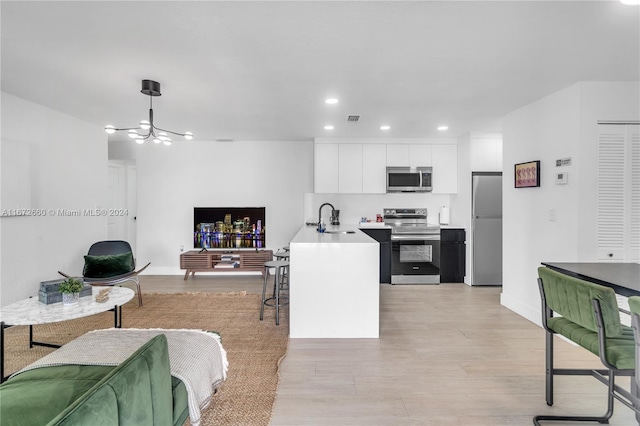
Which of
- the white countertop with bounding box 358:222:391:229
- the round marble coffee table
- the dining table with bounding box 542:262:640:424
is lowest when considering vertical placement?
the round marble coffee table

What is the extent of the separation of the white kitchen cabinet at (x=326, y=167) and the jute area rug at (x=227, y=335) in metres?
2.12

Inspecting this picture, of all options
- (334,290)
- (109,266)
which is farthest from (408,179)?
(109,266)

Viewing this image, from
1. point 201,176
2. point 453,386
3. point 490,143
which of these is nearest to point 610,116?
point 490,143

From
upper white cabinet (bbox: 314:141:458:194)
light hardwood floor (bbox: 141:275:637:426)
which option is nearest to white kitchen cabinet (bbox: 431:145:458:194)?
upper white cabinet (bbox: 314:141:458:194)

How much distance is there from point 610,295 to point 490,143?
4.14 meters

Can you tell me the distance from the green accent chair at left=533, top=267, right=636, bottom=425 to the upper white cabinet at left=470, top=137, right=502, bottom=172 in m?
3.49

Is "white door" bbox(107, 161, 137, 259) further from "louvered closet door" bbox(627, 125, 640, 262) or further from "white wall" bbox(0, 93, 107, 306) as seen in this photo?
"louvered closet door" bbox(627, 125, 640, 262)

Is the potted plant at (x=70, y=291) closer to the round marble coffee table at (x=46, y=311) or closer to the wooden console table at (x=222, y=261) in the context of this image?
the round marble coffee table at (x=46, y=311)

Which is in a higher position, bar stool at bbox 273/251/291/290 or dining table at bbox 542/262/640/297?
dining table at bbox 542/262/640/297

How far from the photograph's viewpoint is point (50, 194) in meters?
4.09

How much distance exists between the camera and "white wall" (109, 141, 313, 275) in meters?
6.05

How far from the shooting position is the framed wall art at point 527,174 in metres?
3.57

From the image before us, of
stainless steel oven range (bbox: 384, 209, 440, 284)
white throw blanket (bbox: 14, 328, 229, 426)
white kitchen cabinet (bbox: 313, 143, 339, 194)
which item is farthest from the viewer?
white kitchen cabinet (bbox: 313, 143, 339, 194)

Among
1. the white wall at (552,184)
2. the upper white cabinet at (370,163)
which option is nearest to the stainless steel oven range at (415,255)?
the upper white cabinet at (370,163)
